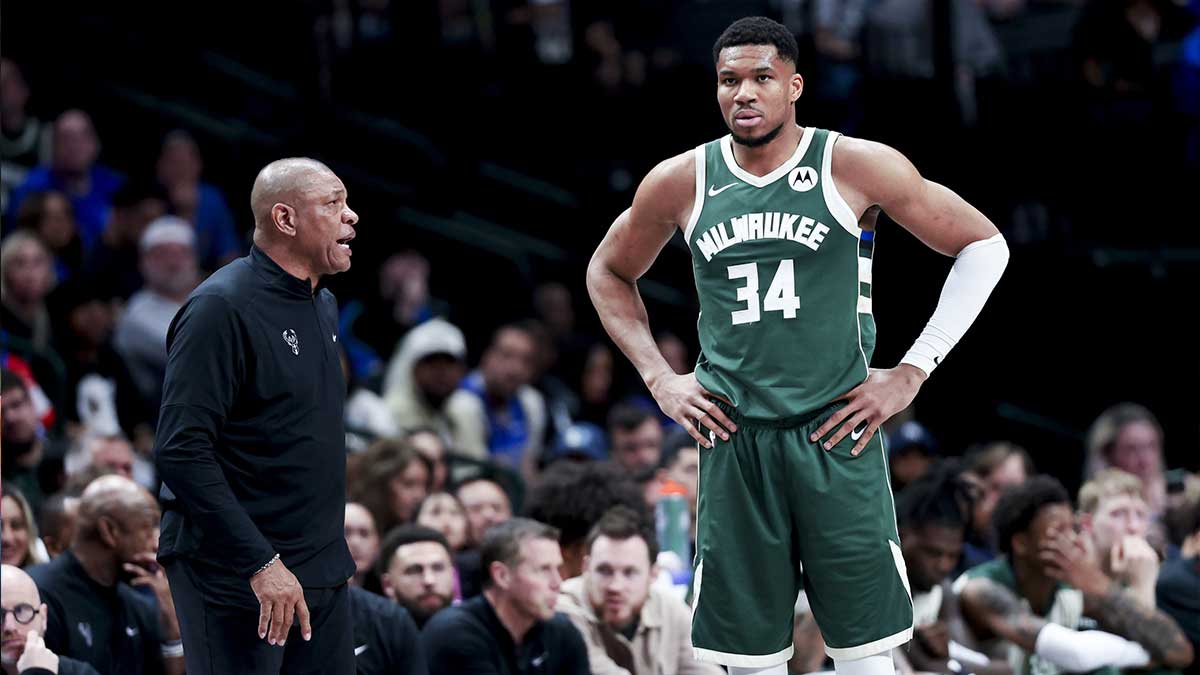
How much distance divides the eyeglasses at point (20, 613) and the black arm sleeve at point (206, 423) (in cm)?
141

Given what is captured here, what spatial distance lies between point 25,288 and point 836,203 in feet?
18.2

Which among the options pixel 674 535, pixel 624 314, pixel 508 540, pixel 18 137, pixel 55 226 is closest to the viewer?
pixel 624 314

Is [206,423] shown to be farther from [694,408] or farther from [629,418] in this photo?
[629,418]

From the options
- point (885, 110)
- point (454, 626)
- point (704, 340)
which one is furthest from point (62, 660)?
point (885, 110)

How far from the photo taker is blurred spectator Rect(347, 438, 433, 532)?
7.50 metres

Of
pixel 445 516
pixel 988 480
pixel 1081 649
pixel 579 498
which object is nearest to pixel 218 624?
pixel 579 498

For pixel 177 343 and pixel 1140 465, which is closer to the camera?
pixel 177 343

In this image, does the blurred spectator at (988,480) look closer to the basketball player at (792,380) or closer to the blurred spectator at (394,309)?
the blurred spectator at (394,309)

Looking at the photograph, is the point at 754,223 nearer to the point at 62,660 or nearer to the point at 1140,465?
the point at 62,660

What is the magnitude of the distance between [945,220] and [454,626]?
2.62 metres

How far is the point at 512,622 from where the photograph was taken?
6.19 meters

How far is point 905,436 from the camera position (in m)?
9.30

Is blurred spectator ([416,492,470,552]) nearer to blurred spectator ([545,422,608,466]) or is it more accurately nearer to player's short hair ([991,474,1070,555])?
blurred spectator ([545,422,608,466])

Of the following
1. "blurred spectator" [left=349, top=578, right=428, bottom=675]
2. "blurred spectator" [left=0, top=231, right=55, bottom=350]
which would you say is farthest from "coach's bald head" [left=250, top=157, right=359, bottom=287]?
"blurred spectator" [left=0, top=231, right=55, bottom=350]
